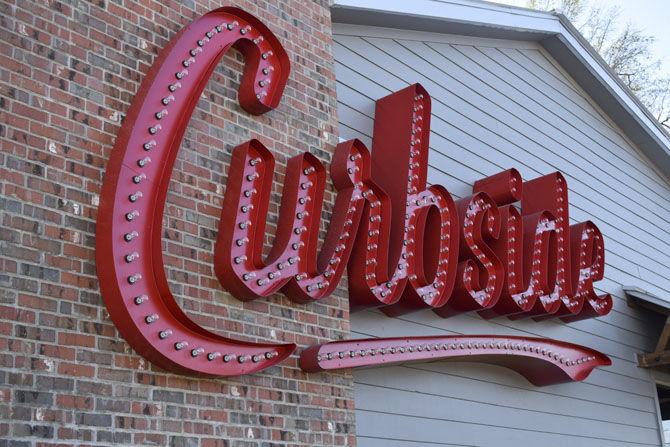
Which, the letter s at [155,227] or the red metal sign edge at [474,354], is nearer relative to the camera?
the letter s at [155,227]

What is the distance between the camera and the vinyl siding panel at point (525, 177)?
6868mm

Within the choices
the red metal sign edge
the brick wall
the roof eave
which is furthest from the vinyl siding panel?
the brick wall

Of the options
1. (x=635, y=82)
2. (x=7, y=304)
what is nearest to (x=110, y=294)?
(x=7, y=304)

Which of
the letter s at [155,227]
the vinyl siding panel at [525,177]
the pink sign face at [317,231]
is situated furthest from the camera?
the vinyl siding panel at [525,177]

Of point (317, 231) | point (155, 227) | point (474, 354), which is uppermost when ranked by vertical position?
point (317, 231)

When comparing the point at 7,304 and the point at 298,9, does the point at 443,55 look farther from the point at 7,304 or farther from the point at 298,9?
the point at 7,304

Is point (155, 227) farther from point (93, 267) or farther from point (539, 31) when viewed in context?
point (539, 31)

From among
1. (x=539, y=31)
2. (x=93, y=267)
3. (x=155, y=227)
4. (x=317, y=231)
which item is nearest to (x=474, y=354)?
(x=317, y=231)

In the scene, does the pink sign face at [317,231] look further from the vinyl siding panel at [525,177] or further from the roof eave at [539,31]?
the roof eave at [539,31]

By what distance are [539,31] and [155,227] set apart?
21.2ft

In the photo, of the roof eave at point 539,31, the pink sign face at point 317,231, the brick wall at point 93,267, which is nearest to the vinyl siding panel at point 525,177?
the roof eave at point 539,31

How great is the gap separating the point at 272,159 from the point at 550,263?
3.84 m

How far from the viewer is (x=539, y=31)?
394 inches

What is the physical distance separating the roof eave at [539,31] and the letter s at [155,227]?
230 centimetres
